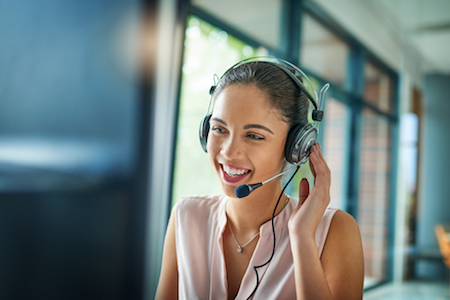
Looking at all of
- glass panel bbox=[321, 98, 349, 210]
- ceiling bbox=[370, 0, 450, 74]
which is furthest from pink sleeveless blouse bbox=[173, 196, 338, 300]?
glass panel bbox=[321, 98, 349, 210]

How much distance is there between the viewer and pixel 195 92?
2.45 metres

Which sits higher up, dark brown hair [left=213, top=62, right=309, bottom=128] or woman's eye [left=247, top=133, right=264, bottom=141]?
dark brown hair [left=213, top=62, right=309, bottom=128]

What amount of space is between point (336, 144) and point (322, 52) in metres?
0.82

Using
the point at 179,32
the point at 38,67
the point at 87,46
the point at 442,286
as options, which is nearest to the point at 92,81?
the point at 87,46

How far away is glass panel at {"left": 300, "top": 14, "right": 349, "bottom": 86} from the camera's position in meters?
3.05

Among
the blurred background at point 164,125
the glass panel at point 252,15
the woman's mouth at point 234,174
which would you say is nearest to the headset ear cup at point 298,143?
the woman's mouth at point 234,174

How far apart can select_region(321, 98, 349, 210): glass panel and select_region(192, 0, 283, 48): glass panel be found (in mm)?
774

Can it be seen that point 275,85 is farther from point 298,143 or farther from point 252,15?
point 252,15

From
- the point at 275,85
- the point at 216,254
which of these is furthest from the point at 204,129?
the point at 216,254

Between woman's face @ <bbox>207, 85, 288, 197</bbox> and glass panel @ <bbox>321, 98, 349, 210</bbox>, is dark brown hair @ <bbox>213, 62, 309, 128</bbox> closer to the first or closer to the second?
woman's face @ <bbox>207, 85, 288, 197</bbox>

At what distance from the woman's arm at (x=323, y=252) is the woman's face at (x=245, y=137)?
13 cm

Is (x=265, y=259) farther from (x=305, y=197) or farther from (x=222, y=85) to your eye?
(x=222, y=85)

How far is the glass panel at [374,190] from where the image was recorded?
265 centimetres

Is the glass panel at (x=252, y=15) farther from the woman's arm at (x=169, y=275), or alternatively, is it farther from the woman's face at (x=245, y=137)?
the woman's arm at (x=169, y=275)
